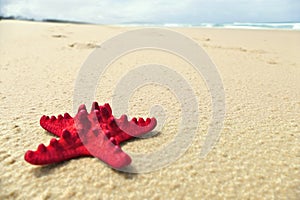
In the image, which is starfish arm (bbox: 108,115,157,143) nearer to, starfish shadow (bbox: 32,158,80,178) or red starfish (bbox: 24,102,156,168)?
red starfish (bbox: 24,102,156,168)

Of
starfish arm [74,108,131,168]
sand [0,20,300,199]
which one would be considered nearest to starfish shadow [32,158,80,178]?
sand [0,20,300,199]

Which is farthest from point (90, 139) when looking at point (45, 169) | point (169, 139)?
point (169, 139)

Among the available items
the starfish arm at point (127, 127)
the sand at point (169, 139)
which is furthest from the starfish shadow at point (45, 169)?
the starfish arm at point (127, 127)

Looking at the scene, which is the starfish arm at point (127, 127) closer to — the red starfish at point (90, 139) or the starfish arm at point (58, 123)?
the red starfish at point (90, 139)

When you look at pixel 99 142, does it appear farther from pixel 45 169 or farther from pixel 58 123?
pixel 58 123

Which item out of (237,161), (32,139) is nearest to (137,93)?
(32,139)

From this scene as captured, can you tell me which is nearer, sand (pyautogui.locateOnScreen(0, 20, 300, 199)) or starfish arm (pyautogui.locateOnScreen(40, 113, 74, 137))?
sand (pyautogui.locateOnScreen(0, 20, 300, 199))

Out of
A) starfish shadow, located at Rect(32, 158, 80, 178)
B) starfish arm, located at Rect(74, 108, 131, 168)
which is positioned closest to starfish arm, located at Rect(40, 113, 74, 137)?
starfish arm, located at Rect(74, 108, 131, 168)

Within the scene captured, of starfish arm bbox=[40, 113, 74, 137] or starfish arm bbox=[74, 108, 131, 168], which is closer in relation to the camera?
starfish arm bbox=[74, 108, 131, 168]

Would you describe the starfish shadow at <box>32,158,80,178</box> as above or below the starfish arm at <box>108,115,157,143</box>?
below

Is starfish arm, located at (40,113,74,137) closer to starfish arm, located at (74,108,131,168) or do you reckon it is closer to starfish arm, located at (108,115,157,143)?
starfish arm, located at (74,108,131,168)
